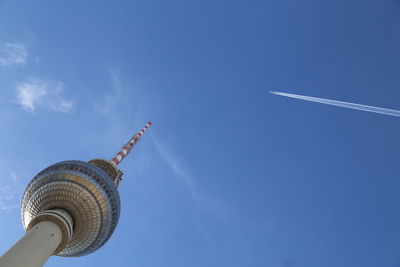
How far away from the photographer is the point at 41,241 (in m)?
33.1

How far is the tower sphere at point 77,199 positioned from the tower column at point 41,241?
2239mm

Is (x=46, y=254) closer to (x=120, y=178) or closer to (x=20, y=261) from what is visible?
(x=20, y=261)

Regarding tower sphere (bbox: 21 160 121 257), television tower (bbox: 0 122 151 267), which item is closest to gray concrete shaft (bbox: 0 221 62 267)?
television tower (bbox: 0 122 151 267)

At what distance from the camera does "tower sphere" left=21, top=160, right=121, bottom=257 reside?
43.0 metres

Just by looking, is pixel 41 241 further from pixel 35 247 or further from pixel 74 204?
pixel 74 204

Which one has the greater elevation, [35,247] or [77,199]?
[77,199]

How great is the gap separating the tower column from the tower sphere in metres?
2.24

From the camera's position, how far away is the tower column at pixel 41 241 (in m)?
29.5

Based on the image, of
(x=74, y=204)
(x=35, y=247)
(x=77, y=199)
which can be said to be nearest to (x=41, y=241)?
(x=35, y=247)

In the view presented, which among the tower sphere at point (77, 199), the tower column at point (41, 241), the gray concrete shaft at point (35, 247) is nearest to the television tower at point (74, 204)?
the tower sphere at point (77, 199)

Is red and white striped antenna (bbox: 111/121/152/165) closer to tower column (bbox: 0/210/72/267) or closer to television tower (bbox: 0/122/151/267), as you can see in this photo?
television tower (bbox: 0/122/151/267)

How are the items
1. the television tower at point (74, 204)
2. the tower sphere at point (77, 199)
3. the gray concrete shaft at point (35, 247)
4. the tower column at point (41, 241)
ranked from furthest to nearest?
the tower sphere at point (77, 199) → the television tower at point (74, 204) → the tower column at point (41, 241) → the gray concrete shaft at point (35, 247)

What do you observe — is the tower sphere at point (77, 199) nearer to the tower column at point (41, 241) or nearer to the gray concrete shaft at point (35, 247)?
the tower column at point (41, 241)

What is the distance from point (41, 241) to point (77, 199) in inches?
399
